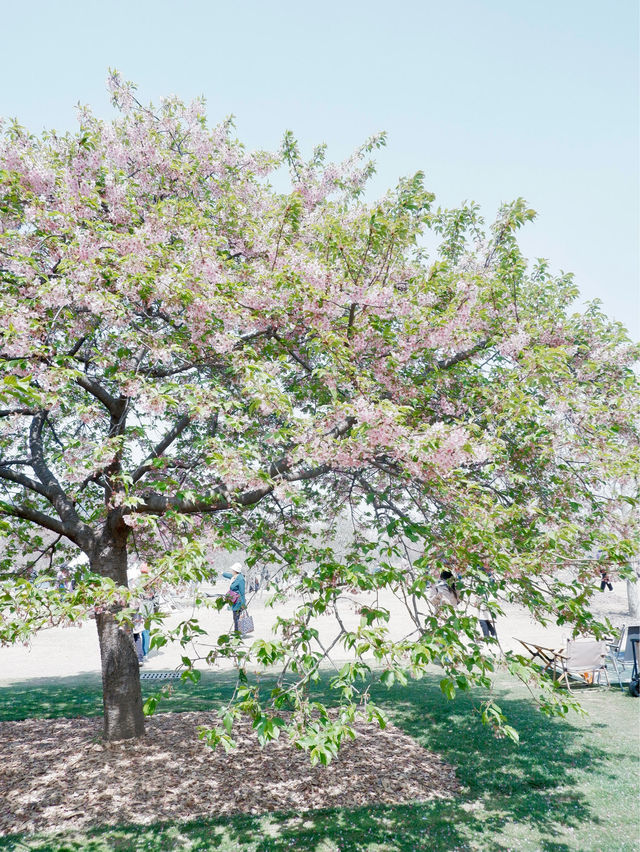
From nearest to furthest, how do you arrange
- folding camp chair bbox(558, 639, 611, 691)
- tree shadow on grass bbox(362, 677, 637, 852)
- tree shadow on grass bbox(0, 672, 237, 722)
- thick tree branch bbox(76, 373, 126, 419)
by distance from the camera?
tree shadow on grass bbox(362, 677, 637, 852), thick tree branch bbox(76, 373, 126, 419), tree shadow on grass bbox(0, 672, 237, 722), folding camp chair bbox(558, 639, 611, 691)

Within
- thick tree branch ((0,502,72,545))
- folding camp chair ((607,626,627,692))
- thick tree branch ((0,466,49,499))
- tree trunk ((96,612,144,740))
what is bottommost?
folding camp chair ((607,626,627,692))

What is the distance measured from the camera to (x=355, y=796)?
202 inches

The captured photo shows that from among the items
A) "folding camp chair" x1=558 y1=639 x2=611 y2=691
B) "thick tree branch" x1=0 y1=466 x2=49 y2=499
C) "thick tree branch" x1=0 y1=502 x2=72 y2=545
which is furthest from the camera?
"folding camp chair" x1=558 y1=639 x2=611 y2=691

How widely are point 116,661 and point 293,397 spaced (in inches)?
151

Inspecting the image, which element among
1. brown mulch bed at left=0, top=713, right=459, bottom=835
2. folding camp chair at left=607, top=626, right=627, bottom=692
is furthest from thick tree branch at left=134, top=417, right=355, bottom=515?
folding camp chair at left=607, top=626, right=627, bottom=692

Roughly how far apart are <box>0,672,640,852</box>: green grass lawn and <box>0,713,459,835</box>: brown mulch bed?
24 cm

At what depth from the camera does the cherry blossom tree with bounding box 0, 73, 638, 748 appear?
397 cm

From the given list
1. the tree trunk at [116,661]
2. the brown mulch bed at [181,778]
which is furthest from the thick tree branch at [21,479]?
the brown mulch bed at [181,778]

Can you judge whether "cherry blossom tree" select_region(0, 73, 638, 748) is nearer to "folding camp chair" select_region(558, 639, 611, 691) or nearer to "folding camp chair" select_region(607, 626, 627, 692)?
"folding camp chair" select_region(558, 639, 611, 691)

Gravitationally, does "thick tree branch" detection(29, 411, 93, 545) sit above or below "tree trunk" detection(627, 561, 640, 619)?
above

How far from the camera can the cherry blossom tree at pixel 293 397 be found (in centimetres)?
397

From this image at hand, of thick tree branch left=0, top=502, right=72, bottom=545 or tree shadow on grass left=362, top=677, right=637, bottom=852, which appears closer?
tree shadow on grass left=362, top=677, right=637, bottom=852

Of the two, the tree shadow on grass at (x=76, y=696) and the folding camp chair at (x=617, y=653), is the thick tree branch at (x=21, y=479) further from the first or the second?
the folding camp chair at (x=617, y=653)

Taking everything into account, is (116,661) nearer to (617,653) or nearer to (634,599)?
(617,653)
